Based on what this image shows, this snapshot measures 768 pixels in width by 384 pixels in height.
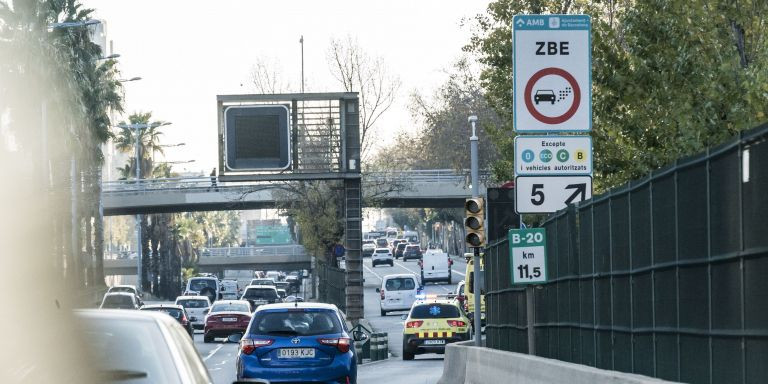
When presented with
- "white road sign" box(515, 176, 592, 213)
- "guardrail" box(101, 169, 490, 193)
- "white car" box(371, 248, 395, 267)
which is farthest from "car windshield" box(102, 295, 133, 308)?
"white car" box(371, 248, 395, 267)

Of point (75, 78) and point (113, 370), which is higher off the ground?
point (75, 78)

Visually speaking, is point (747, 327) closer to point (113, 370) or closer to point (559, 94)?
point (113, 370)

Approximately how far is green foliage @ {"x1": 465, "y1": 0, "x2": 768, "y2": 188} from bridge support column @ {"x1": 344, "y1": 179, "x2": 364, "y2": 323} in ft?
84.1

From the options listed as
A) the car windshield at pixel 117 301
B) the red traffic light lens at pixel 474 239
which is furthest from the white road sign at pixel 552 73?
the car windshield at pixel 117 301

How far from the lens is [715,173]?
11.1 metres

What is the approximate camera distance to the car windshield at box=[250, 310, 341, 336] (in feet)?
64.8

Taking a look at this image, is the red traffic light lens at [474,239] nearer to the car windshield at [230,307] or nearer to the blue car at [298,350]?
the blue car at [298,350]

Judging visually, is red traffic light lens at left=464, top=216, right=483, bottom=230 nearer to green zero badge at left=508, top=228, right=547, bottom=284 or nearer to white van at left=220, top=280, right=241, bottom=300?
green zero badge at left=508, top=228, right=547, bottom=284

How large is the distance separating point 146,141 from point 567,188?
84058 millimetres

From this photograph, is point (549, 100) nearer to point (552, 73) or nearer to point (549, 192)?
A: point (552, 73)

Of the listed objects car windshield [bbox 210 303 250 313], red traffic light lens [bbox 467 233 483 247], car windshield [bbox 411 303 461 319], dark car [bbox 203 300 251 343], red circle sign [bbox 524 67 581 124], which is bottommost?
dark car [bbox 203 300 251 343]

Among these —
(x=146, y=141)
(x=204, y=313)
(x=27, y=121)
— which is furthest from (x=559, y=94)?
(x=146, y=141)

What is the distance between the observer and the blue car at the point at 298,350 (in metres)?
19.6

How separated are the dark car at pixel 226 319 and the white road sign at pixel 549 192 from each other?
107ft
